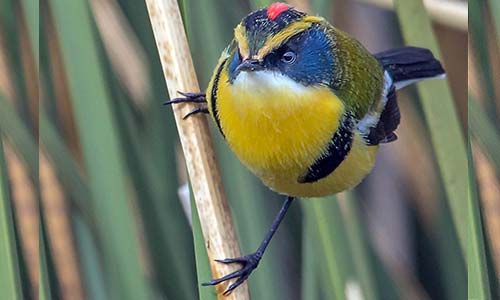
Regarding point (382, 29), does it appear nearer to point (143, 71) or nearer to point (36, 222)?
point (143, 71)

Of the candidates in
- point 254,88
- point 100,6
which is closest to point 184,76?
point 254,88

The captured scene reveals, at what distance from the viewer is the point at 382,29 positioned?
0.91 m

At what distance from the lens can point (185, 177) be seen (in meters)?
0.91

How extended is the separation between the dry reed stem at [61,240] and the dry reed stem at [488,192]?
53 cm

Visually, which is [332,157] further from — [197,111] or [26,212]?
[26,212]

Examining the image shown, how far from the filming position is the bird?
0.72 meters

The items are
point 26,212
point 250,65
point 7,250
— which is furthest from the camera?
point 26,212

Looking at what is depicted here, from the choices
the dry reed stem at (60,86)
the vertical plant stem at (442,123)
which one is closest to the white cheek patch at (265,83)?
the vertical plant stem at (442,123)

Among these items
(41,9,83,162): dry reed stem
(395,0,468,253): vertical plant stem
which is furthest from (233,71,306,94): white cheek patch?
(41,9,83,162): dry reed stem

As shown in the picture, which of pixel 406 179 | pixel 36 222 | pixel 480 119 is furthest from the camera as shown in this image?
pixel 36 222

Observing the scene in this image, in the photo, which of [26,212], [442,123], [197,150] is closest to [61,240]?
[26,212]

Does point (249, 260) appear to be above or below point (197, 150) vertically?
below

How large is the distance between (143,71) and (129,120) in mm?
82

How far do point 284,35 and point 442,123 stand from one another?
183 millimetres
